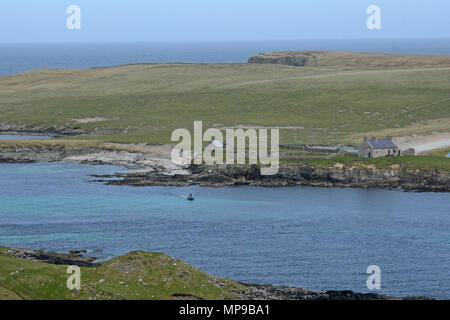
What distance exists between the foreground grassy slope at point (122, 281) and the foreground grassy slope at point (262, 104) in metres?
70.7

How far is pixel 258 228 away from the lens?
276 feet

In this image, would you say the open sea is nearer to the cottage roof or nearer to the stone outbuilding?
the stone outbuilding

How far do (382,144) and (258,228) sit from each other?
114 feet

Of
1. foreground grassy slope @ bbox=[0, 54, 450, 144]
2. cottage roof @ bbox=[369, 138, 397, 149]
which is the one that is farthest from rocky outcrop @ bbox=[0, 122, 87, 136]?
cottage roof @ bbox=[369, 138, 397, 149]

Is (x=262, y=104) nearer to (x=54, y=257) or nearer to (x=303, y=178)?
(x=303, y=178)

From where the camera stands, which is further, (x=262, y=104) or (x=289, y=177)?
(x=262, y=104)

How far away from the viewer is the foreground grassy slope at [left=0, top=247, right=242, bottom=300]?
53.7 metres

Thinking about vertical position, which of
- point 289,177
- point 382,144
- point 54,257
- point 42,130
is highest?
point 382,144

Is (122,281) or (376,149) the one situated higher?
(376,149)

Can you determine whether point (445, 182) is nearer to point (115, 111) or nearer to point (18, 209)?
point (18, 209)

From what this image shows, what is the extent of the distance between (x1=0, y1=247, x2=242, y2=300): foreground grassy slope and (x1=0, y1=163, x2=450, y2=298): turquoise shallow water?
959 centimetres

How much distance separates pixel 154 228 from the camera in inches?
3317

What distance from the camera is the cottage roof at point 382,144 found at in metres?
112

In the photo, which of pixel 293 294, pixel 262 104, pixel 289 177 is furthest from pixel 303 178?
pixel 262 104
